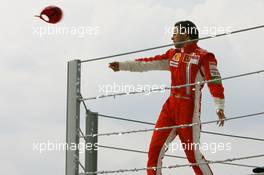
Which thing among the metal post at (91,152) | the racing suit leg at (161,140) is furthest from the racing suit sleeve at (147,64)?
the metal post at (91,152)

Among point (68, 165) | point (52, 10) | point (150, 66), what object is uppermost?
point (52, 10)

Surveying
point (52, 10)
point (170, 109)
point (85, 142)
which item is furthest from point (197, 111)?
point (52, 10)

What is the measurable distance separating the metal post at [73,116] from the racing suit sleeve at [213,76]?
1110 millimetres

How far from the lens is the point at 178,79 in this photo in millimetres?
7102

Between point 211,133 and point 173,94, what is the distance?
541 mm

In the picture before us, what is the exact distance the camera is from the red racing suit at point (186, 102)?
694cm

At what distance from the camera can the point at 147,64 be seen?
743 cm

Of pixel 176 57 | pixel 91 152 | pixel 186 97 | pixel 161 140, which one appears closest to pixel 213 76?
pixel 186 97

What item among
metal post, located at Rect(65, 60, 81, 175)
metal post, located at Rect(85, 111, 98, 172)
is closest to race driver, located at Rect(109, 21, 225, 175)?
metal post, located at Rect(85, 111, 98, 172)

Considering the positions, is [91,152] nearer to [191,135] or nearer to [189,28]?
[191,135]

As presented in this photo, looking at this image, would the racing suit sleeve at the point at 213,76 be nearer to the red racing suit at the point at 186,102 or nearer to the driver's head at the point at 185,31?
the red racing suit at the point at 186,102

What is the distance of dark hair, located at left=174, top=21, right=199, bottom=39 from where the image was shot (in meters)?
7.11

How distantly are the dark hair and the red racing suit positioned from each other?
3.7 inches

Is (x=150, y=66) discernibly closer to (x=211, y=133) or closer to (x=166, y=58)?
(x=166, y=58)
